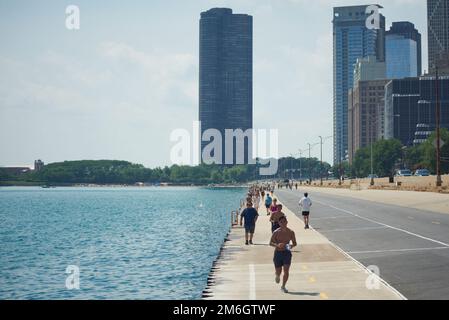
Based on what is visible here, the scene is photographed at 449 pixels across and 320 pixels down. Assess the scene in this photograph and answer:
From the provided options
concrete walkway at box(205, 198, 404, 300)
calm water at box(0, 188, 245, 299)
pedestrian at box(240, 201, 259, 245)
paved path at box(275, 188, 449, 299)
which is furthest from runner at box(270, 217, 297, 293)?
pedestrian at box(240, 201, 259, 245)

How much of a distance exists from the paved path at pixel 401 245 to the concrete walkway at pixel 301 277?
72cm

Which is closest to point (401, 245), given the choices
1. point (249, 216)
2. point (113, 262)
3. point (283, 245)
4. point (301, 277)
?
point (249, 216)

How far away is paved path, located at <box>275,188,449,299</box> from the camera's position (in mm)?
16969

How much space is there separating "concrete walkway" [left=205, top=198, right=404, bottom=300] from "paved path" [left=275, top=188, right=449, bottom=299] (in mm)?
716

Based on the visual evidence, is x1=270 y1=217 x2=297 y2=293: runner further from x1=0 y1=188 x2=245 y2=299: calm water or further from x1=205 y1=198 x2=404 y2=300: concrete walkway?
x1=0 y1=188 x2=245 y2=299: calm water

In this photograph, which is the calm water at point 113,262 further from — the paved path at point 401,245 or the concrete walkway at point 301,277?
the paved path at point 401,245

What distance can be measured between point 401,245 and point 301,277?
368 inches

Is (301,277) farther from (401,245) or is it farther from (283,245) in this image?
(401,245)

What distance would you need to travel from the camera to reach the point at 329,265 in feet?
68.3

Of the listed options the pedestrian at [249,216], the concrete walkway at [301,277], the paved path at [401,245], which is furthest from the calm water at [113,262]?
the paved path at [401,245]

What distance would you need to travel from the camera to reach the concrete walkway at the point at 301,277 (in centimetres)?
1554

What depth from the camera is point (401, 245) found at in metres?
26.2
